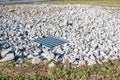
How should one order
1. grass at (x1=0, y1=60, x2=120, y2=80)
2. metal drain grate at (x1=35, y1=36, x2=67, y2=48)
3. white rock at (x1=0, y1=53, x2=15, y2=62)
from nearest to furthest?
1. grass at (x1=0, y1=60, x2=120, y2=80)
2. white rock at (x1=0, y1=53, x2=15, y2=62)
3. metal drain grate at (x1=35, y1=36, x2=67, y2=48)

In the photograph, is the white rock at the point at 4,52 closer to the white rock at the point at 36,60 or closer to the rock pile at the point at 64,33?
the rock pile at the point at 64,33

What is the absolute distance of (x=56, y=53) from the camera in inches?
680

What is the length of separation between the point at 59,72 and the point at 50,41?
6.77 metres

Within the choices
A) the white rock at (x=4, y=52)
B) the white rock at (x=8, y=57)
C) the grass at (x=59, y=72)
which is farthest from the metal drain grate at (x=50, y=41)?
the grass at (x=59, y=72)

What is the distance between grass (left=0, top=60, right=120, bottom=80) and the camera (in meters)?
13.5

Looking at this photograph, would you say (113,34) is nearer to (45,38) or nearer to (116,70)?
(45,38)

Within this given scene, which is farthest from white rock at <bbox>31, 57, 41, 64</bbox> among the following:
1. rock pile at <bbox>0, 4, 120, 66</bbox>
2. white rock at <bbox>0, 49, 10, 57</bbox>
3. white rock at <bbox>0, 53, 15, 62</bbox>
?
white rock at <bbox>0, 49, 10, 57</bbox>

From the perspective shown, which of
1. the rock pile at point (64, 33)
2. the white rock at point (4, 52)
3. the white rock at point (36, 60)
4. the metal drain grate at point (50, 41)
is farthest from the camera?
the metal drain grate at point (50, 41)

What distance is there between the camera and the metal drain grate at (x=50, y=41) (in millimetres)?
19609

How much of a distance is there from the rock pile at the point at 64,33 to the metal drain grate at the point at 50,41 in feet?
1.49

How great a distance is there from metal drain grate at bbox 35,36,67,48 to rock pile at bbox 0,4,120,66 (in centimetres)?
46

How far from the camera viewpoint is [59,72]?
14.0 m

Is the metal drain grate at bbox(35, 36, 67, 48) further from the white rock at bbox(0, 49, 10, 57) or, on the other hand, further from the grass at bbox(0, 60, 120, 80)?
the grass at bbox(0, 60, 120, 80)

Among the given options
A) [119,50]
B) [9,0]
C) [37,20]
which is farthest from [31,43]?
[9,0]
